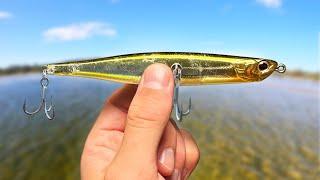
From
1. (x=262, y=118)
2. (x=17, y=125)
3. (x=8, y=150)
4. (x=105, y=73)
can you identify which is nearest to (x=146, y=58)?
(x=105, y=73)

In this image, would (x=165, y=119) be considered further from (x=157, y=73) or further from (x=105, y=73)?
(x=105, y=73)

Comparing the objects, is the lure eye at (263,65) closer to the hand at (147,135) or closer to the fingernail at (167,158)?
the hand at (147,135)

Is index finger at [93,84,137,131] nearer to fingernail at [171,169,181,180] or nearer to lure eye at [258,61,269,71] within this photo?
fingernail at [171,169,181,180]

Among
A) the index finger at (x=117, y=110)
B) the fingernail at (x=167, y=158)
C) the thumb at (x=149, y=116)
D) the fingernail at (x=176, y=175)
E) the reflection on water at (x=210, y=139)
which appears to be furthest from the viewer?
the reflection on water at (x=210, y=139)

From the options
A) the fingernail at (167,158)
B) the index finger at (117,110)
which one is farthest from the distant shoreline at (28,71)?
the fingernail at (167,158)

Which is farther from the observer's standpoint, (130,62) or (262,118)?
(262,118)

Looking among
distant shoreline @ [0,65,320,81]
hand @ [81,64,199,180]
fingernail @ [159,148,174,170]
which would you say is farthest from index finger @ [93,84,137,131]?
distant shoreline @ [0,65,320,81]

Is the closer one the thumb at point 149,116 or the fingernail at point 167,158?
the thumb at point 149,116
